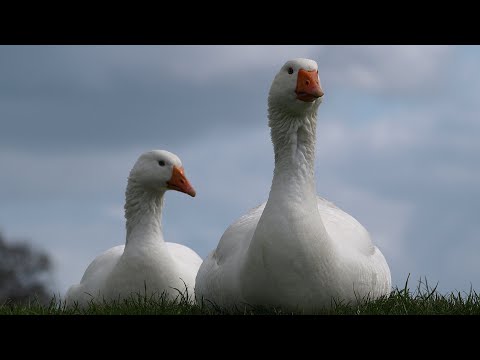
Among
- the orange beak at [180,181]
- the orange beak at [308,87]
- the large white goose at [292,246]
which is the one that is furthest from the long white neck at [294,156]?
the orange beak at [180,181]

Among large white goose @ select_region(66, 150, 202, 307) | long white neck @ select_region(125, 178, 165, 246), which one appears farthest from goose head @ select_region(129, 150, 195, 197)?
long white neck @ select_region(125, 178, 165, 246)

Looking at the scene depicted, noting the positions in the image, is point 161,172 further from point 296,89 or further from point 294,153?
point 296,89

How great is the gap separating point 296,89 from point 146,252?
3.36 meters

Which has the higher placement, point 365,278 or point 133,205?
point 133,205

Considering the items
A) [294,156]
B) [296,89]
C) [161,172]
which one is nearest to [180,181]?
[161,172]

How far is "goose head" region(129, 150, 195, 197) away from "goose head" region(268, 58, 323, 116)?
2.44 metres

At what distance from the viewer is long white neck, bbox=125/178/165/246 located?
34.2 feet

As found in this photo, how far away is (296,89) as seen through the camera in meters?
7.92

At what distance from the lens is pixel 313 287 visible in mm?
7805

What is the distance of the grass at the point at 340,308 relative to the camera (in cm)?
798
